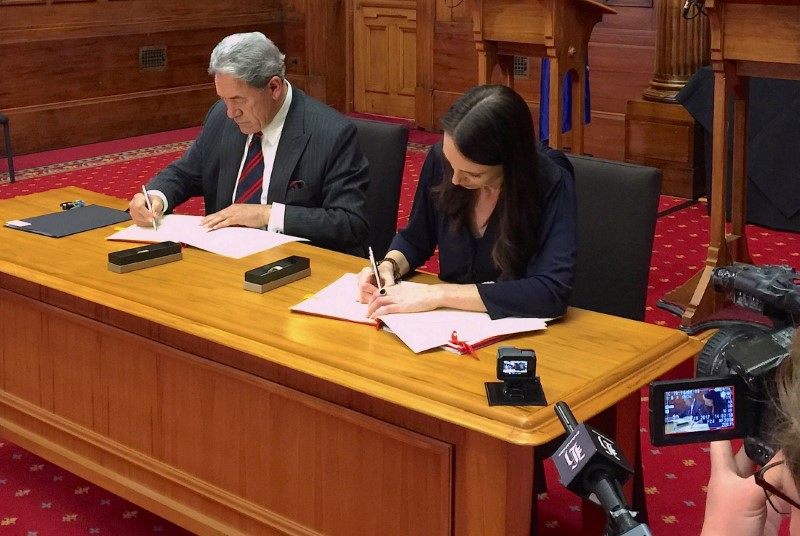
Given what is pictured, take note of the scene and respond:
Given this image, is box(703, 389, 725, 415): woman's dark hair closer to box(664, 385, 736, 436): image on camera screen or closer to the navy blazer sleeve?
box(664, 385, 736, 436): image on camera screen

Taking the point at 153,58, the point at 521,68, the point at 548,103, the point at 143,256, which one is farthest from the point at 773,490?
the point at 153,58

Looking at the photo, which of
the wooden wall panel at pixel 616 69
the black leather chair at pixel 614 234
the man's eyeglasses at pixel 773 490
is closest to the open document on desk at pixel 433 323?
the black leather chair at pixel 614 234

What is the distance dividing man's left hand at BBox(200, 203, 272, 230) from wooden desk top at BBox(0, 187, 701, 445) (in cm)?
21

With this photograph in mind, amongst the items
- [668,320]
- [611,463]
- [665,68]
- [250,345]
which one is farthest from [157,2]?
[611,463]

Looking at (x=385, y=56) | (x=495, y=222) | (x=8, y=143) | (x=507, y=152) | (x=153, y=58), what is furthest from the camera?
(x=385, y=56)

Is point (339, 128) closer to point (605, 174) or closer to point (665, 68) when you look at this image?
point (605, 174)

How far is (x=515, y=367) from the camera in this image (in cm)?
207

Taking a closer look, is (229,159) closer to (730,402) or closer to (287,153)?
(287,153)

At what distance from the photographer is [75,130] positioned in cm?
838

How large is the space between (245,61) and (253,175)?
363mm

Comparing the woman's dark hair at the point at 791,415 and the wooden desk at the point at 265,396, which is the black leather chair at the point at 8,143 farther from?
the woman's dark hair at the point at 791,415

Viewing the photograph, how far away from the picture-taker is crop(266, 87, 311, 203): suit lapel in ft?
11.1

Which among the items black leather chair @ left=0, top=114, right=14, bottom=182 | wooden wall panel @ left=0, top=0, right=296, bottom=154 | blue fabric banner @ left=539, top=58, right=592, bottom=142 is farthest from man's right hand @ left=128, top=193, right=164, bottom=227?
wooden wall panel @ left=0, top=0, right=296, bottom=154

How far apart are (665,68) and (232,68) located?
3.91 m
